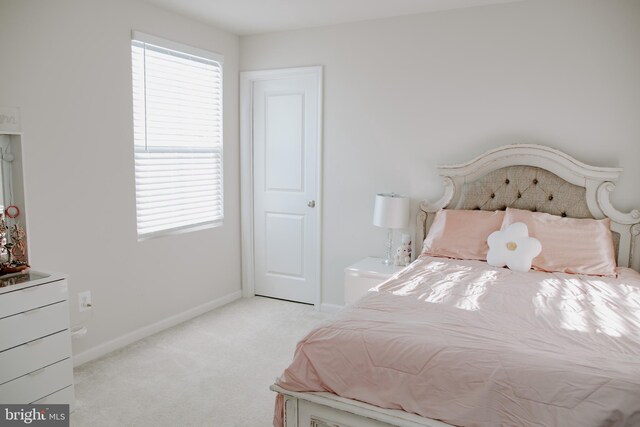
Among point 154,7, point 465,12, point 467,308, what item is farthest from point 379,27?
point 467,308

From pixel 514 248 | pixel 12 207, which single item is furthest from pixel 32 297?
pixel 514 248

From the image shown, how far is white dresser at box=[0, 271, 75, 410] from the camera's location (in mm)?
2191

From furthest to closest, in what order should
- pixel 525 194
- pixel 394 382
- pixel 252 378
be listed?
1. pixel 525 194
2. pixel 252 378
3. pixel 394 382

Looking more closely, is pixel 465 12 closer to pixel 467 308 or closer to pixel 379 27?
pixel 379 27

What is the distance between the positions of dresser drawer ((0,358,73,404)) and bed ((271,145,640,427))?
122 centimetres

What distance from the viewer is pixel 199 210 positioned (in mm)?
4074

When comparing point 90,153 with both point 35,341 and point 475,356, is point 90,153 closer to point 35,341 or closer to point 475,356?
point 35,341

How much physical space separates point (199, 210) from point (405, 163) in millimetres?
1809

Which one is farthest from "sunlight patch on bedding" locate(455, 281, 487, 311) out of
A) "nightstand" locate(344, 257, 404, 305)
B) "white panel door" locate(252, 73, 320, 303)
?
"white panel door" locate(252, 73, 320, 303)

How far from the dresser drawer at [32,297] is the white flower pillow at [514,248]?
255 centimetres

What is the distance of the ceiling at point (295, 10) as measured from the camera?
3.38 meters

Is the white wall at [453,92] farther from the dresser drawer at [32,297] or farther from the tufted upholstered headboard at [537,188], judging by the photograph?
the dresser drawer at [32,297]

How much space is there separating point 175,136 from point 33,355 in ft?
6.54

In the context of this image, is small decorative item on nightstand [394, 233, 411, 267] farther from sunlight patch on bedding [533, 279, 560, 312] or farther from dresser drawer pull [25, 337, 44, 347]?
dresser drawer pull [25, 337, 44, 347]
